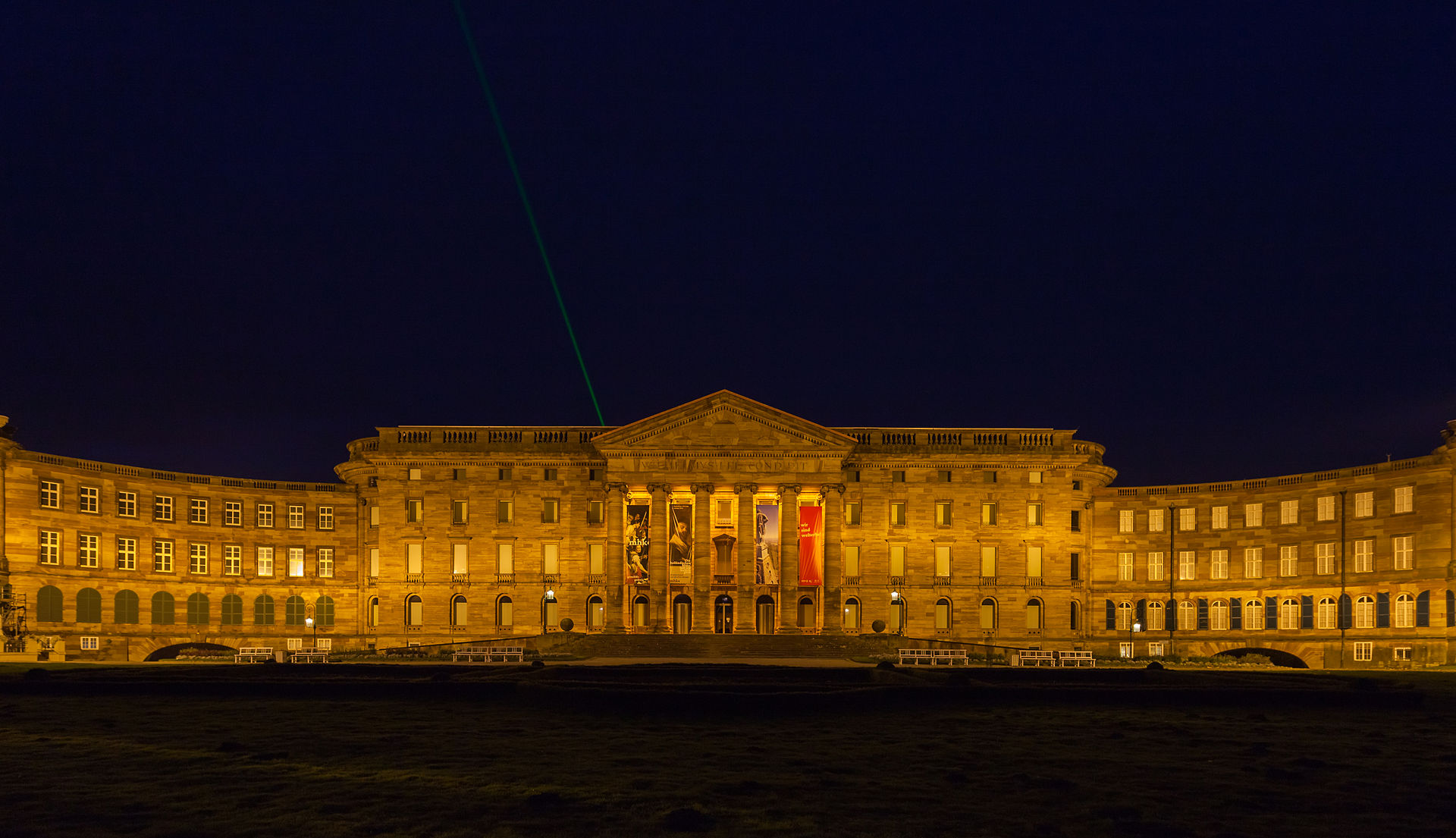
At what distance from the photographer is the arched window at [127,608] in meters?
63.0

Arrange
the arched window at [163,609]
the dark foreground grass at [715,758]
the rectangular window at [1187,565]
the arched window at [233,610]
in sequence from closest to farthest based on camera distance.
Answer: the dark foreground grass at [715,758] < the arched window at [163,609] < the arched window at [233,610] < the rectangular window at [1187,565]

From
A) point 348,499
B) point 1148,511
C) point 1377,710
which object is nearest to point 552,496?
point 348,499

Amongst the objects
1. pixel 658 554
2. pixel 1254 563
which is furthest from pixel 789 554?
pixel 1254 563

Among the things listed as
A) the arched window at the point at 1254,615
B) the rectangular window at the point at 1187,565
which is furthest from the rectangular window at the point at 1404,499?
the rectangular window at the point at 1187,565

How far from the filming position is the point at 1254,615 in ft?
218

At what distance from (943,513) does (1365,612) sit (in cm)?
2439

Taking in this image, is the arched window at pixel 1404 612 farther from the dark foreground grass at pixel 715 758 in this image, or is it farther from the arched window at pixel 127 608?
the arched window at pixel 127 608

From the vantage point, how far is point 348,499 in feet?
239

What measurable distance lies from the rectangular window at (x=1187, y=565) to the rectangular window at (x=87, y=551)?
67.0 m

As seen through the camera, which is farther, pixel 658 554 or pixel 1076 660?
pixel 658 554

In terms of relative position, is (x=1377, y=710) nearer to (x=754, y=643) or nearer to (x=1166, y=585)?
(x=754, y=643)

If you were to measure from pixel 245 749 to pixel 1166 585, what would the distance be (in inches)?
2582

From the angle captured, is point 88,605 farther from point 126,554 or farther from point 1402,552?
point 1402,552

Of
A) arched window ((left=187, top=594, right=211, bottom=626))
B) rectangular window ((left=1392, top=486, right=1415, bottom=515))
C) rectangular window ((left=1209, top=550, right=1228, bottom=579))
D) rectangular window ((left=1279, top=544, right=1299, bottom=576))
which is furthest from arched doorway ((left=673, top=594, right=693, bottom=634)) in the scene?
rectangular window ((left=1392, top=486, right=1415, bottom=515))
